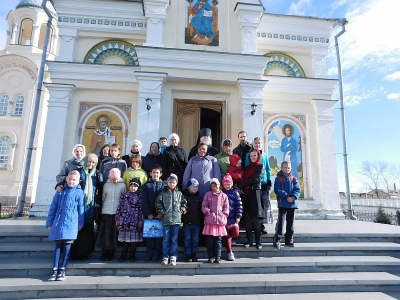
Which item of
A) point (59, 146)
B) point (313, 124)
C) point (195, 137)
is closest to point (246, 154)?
point (195, 137)

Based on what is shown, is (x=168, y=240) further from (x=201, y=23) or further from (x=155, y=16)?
(x=201, y=23)

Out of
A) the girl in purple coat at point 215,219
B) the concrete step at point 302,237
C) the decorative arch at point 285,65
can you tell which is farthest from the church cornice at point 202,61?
the concrete step at point 302,237

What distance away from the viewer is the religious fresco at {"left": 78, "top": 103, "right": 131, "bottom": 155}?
27.3ft

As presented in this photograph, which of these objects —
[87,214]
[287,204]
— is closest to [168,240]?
[87,214]

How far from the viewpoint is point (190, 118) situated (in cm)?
857

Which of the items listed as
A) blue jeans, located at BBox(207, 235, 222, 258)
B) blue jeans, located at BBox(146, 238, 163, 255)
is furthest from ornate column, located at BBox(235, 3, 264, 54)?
blue jeans, located at BBox(146, 238, 163, 255)

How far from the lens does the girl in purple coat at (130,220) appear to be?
168 inches

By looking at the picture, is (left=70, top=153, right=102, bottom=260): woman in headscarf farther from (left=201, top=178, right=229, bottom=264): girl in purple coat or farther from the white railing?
the white railing

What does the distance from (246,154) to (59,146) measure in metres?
5.91

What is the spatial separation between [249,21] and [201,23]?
1615mm

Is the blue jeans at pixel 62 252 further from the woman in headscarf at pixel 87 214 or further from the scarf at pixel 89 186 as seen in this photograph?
the scarf at pixel 89 186

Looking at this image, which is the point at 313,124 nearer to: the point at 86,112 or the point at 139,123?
the point at 139,123

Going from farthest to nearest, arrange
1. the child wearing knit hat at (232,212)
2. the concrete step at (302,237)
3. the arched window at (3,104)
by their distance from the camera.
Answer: the arched window at (3,104)
the concrete step at (302,237)
the child wearing knit hat at (232,212)

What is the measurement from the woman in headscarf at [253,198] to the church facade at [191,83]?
3.33 meters
